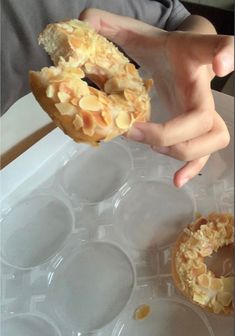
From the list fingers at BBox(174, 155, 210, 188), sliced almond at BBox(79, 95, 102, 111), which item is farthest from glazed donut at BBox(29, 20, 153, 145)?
fingers at BBox(174, 155, 210, 188)

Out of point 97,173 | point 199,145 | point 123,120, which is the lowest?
point 97,173

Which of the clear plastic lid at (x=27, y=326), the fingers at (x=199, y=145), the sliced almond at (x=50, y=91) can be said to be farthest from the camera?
the clear plastic lid at (x=27, y=326)

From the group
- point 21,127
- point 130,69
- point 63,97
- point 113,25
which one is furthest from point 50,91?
point 21,127

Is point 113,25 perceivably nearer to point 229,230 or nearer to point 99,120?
point 99,120

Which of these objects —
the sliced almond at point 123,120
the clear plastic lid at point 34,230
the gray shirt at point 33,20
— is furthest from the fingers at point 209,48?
the clear plastic lid at point 34,230

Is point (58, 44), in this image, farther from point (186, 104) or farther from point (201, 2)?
point (201, 2)

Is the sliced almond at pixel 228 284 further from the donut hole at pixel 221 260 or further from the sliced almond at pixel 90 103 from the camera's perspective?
the sliced almond at pixel 90 103

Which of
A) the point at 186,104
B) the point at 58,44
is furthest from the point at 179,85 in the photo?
the point at 58,44

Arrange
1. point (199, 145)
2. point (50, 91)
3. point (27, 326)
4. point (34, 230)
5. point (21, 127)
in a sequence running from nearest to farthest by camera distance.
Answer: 1. point (50, 91)
2. point (199, 145)
3. point (27, 326)
4. point (34, 230)
5. point (21, 127)
